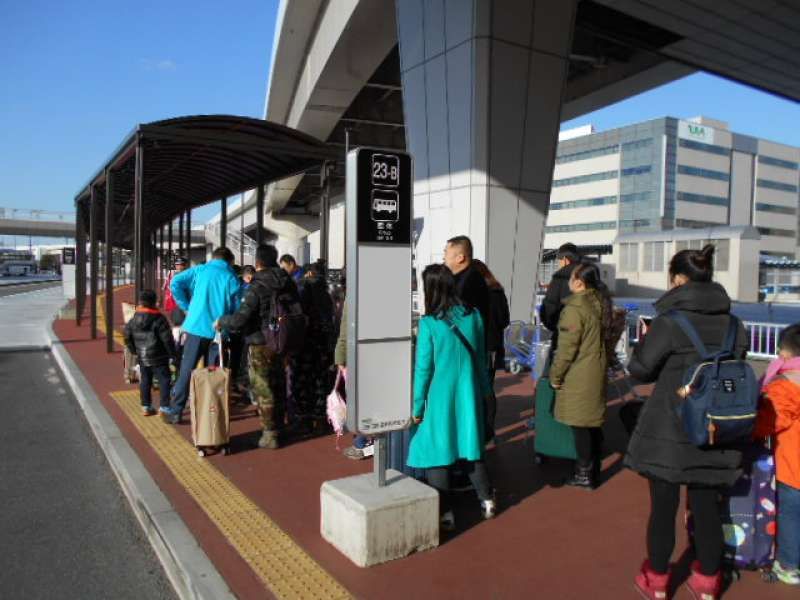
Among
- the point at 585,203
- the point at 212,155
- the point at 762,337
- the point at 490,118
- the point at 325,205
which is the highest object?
the point at 585,203

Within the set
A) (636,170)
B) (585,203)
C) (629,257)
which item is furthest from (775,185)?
(629,257)

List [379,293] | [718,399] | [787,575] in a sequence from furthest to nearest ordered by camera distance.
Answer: [379,293]
[787,575]
[718,399]

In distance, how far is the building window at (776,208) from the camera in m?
98.6

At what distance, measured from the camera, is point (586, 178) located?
8938 cm

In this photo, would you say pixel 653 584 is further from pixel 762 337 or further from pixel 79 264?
pixel 79 264

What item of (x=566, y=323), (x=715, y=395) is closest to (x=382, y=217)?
(x=566, y=323)

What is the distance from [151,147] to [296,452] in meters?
5.28

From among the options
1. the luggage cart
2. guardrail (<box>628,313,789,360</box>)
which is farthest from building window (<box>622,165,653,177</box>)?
the luggage cart

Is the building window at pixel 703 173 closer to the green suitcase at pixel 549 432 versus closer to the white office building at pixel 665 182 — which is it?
the white office building at pixel 665 182

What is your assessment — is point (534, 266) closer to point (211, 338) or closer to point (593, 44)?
point (211, 338)

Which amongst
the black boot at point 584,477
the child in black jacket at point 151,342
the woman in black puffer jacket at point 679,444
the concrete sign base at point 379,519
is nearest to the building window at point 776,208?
the black boot at point 584,477

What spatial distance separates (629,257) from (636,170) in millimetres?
56036

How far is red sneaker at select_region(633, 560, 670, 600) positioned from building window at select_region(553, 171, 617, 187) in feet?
294

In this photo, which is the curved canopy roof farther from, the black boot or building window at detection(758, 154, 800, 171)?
building window at detection(758, 154, 800, 171)
